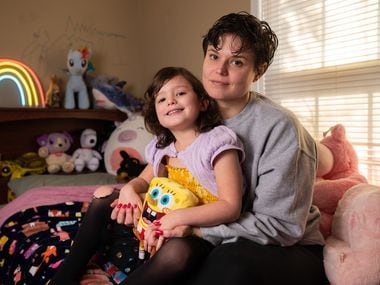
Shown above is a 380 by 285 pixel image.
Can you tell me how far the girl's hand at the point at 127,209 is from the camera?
117cm

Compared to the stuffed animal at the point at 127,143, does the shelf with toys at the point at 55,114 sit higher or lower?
higher

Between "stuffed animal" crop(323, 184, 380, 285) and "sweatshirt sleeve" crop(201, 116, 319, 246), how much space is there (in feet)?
0.44

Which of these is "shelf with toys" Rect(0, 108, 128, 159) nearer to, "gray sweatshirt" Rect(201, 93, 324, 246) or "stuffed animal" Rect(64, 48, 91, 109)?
"stuffed animal" Rect(64, 48, 91, 109)

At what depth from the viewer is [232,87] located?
1.13 meters

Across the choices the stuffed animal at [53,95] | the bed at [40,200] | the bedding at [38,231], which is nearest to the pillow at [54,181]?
the bed at [40,200]

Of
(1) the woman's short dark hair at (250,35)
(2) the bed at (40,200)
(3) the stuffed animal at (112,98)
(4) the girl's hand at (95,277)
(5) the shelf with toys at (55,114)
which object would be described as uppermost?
(1) the woman's short dark hair at (250,35)

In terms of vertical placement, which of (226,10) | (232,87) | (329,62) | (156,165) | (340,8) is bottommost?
(156,165)

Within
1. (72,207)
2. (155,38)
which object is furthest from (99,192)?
(155,38)

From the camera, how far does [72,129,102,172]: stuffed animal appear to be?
8.41 ft

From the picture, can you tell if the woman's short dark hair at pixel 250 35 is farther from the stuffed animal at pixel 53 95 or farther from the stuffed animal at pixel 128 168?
the stuffed animal at pixel 53 95

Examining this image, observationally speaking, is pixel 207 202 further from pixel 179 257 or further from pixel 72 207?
pixel 72 207

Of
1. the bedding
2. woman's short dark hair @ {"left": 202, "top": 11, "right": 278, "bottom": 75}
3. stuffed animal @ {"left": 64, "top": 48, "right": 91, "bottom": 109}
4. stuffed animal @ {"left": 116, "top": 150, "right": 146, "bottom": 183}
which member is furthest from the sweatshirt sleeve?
stuffed animal @ {"left": 64, "top": 48, "right": 91, "bottom": 109}

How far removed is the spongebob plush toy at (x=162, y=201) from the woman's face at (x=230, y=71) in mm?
307

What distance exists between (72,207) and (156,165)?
633 mm
